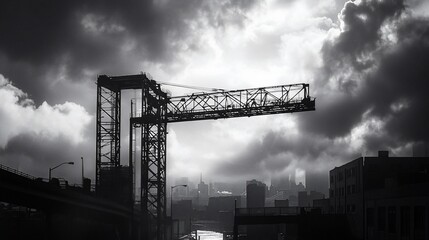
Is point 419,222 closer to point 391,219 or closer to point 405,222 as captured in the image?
point 405,222

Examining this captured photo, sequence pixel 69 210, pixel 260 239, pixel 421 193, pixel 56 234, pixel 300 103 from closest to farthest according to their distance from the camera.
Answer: pixel 421 193 → pixel 69 210 → pixel 56 234 → pixel 300 103 → pixel 260 239

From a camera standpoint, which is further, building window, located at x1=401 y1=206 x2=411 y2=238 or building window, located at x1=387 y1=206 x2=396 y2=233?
building window, located at x1=387 y1=206 x2=396 y2=233

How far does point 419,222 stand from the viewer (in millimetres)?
49281

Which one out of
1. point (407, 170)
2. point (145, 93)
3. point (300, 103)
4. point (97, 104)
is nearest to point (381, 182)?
point (407, 170)

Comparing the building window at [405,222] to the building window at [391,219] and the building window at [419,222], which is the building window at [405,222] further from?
the building window at [391,219]

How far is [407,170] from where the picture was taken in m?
73.8

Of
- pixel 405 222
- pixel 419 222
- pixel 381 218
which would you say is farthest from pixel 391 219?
pixel 419 222

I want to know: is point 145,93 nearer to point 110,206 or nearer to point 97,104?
point 97,104

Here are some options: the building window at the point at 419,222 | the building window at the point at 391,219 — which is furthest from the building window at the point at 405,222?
the building window at the point at 391,219

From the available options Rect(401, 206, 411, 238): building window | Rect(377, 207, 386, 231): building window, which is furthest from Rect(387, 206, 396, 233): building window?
Rect(401, 206, 411, 238): building window

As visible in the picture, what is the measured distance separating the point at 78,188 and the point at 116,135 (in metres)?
8.99

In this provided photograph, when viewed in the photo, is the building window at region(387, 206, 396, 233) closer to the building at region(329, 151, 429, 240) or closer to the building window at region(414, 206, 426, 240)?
the building at region(329, 151, 429, 240)

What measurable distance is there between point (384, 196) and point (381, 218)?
10.6 ft

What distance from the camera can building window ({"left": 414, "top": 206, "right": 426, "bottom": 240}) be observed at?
4831 cm
